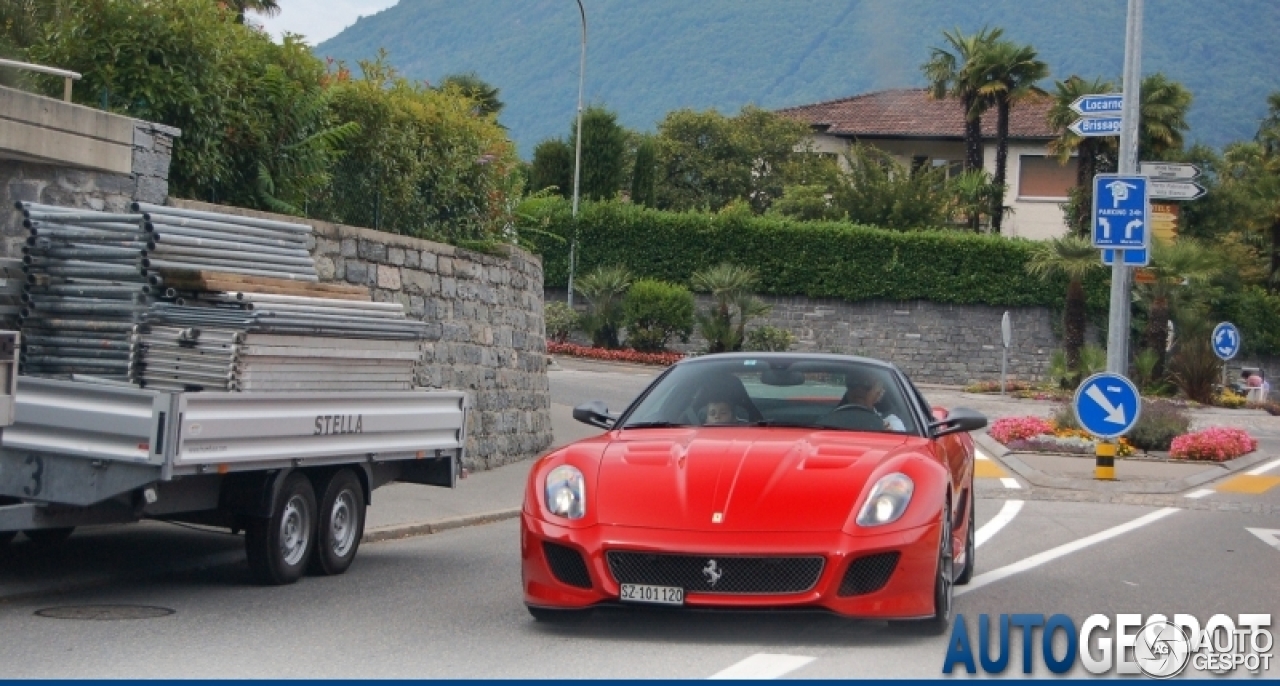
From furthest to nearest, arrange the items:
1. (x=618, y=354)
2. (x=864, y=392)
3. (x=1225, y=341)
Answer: (x=618, y=354) < (x=1225, y=341) < (x=864, y=392)

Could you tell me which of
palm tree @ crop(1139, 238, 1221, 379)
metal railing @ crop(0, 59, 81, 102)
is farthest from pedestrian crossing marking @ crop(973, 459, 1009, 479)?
palm tree @ crop(1139, 238, 1221, 379)

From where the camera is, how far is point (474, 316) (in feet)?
62.6

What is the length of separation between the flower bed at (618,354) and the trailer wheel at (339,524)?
32.8 metres

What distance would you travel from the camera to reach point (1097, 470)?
1942 cm

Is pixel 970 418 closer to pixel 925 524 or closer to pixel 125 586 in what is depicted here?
pixel 925 524

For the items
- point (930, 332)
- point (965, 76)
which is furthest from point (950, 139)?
point (930, 332)

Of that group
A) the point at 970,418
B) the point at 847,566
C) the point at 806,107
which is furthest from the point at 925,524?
the point at 806,107

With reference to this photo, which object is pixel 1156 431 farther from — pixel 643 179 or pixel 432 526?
pixel 643 179

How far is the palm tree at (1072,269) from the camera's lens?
45938 millimetres

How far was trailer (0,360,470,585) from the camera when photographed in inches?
338

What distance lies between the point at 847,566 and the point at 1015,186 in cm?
6123

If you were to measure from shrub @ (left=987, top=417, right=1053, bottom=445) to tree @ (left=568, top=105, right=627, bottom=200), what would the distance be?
3111 cm

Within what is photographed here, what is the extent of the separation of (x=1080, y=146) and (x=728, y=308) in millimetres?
18517

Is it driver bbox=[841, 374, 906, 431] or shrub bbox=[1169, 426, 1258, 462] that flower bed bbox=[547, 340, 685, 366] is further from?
driver bbox=[841, 374, 906, 431]
